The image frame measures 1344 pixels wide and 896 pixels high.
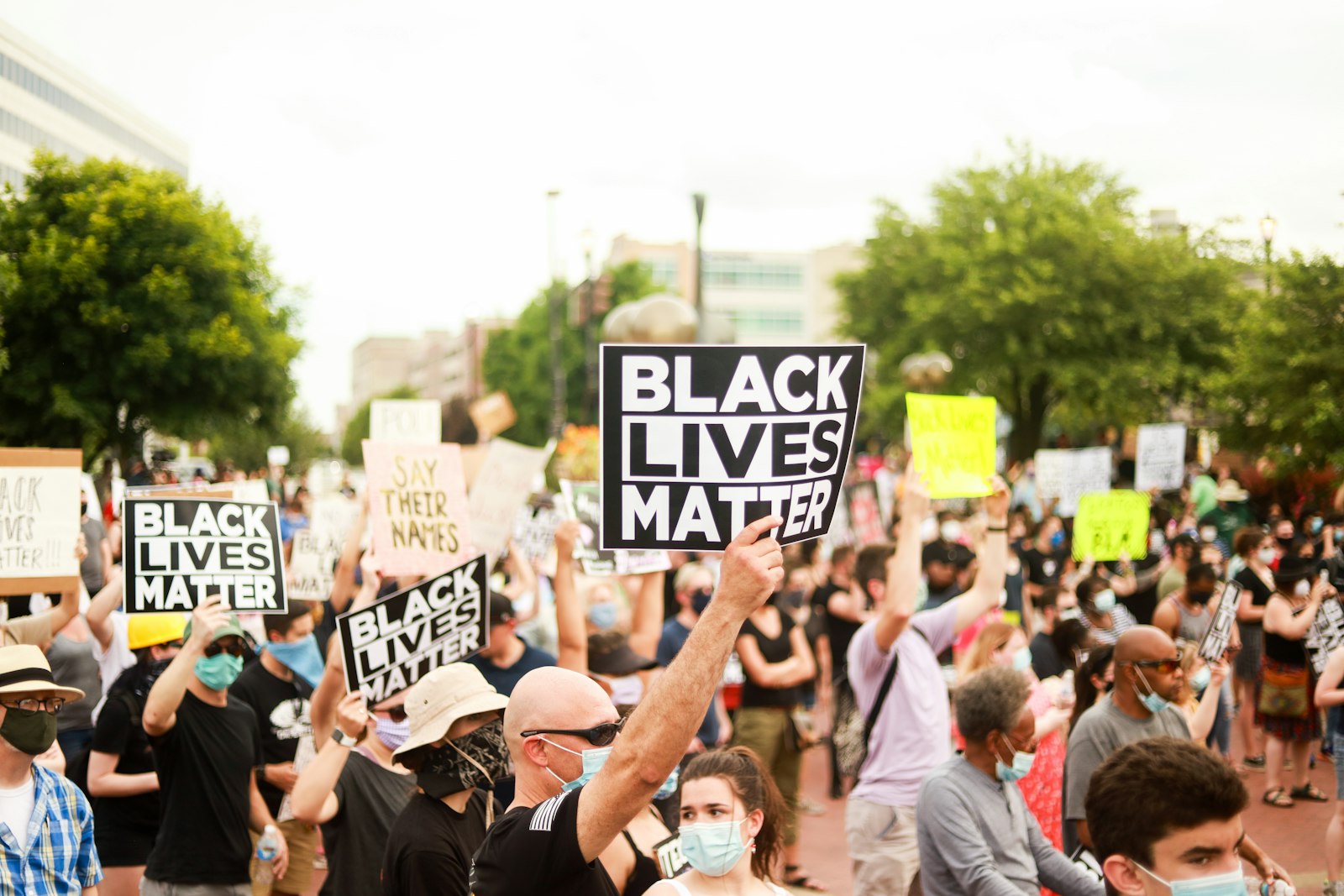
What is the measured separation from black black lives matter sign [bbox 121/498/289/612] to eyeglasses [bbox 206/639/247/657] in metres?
0.44

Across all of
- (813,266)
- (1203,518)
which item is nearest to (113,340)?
(1203,518)

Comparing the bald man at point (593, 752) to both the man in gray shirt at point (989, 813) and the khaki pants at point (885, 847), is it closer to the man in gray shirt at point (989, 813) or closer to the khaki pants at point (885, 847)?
the man in gray shirt at point (989, 813)

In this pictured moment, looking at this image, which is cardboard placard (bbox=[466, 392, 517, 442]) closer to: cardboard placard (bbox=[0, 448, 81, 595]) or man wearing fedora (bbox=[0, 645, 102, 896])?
cardboard placard (bbox=[0, 448, 81, 595])

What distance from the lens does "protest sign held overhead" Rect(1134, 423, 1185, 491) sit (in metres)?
17.4

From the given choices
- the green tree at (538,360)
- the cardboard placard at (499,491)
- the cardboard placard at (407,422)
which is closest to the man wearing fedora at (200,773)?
the cardboard placard at (499,491)

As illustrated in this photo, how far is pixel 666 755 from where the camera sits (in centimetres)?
269

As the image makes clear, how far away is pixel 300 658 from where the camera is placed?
6910 millimetres

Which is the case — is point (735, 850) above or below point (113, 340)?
below

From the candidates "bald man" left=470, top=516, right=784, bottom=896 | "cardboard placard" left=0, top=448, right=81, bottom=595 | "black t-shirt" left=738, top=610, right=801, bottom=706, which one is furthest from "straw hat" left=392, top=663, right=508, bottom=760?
"black t-shirt" left=738, top=610, right=801, bottom=706

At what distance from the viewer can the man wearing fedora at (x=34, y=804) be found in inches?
172

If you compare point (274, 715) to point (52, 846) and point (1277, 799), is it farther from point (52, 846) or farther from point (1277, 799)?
point (1277, 799)

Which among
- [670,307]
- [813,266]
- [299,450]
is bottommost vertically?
[299,450]

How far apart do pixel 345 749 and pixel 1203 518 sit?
15.0m

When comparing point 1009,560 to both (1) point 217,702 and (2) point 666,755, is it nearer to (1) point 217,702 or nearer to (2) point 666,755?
(1) point 217,702
